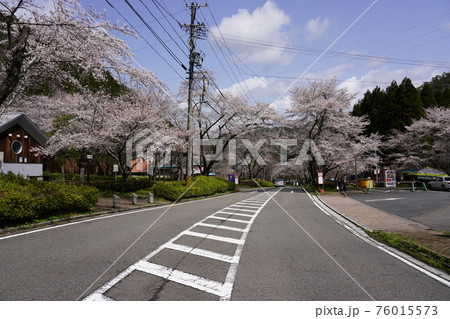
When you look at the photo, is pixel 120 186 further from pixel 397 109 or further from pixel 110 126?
pixel 397 109

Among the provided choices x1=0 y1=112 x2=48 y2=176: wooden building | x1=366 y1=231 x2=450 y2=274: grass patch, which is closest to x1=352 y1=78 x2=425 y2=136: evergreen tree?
x1=366 y1=231 x2=450 y2=274: grass patch

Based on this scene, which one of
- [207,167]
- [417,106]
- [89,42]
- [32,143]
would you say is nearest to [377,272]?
[89,42]

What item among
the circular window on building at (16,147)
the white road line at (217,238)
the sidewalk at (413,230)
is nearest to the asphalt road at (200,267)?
the white road line at (217,238)

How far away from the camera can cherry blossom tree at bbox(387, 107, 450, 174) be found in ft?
121

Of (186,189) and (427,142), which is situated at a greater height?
(427,142)

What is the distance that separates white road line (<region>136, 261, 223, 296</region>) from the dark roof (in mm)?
19428

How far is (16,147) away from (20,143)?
40 cm

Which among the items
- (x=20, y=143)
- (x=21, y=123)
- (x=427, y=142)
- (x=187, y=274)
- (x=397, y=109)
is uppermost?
(x=397, y=109)

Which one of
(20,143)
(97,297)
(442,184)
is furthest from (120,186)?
(442,184)

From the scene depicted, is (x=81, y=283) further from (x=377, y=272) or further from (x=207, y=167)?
(x=207, y=167)

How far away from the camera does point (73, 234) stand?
7.77 m

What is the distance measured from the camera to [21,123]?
21.2 metres

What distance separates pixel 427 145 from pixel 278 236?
42436 mm

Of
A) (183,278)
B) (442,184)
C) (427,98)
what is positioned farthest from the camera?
(427,98)
